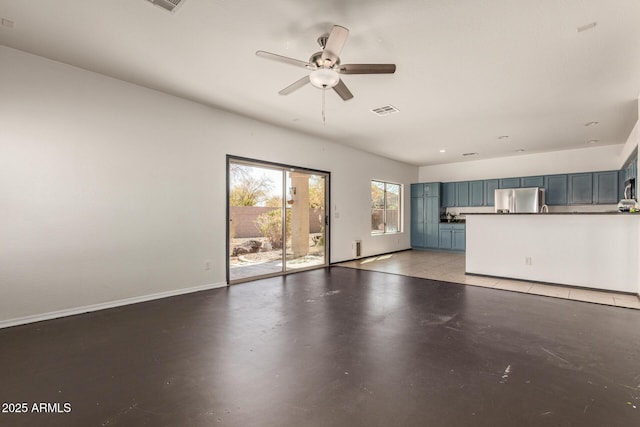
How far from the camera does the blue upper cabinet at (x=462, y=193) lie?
8.93 m

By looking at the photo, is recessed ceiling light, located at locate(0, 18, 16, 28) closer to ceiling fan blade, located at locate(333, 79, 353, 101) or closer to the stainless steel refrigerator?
ceiling fan blade, located at locate(333, 79, 353, 101)

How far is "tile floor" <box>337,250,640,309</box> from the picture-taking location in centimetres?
407

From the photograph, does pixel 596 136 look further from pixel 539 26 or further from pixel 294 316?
pixel 294 316

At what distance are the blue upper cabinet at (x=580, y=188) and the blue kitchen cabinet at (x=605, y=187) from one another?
0.09 meters

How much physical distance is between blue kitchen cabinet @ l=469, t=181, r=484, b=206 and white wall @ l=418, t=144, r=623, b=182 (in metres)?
0.35

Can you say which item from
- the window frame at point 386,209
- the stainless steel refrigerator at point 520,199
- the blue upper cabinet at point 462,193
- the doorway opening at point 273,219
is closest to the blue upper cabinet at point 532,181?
the stainless steel refrigerator at point 520,199

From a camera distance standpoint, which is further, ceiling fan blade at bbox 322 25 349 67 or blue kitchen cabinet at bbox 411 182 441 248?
blue kitchen cabinet at bbox 411 182 441 248

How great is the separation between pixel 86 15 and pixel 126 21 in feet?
0.98

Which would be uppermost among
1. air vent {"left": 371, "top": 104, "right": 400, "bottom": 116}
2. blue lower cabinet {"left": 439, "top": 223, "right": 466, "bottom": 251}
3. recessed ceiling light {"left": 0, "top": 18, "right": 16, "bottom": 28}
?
recessed ceiling light {"left": 0, "top": 18, "right": 16, "bottom": 28}

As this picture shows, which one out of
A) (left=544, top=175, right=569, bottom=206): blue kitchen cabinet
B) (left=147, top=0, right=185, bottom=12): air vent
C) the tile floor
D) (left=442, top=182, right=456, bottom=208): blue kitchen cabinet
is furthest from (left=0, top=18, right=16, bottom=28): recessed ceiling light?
(left=544, top=175, right=569, bottom=206): blue kitchen cabinet

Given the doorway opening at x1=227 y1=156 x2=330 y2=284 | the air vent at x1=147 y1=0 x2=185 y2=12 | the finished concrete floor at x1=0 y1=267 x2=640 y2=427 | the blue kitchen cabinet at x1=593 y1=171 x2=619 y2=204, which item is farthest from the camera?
the blue kitchen cabinet at x1=593 y1=171 x2=619 y2=204

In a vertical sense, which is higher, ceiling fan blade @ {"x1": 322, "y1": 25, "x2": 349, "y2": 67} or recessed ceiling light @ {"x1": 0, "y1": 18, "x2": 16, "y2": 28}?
recessed ceiling light @ {"x1": 0, "y1": 18, "x2": 16, "y2": 28}

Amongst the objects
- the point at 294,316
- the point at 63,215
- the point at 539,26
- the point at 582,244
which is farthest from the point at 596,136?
the point at 63,215

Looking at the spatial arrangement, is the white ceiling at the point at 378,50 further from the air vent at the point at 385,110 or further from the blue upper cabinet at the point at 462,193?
the blue upper cabinet at the point at 462,193
